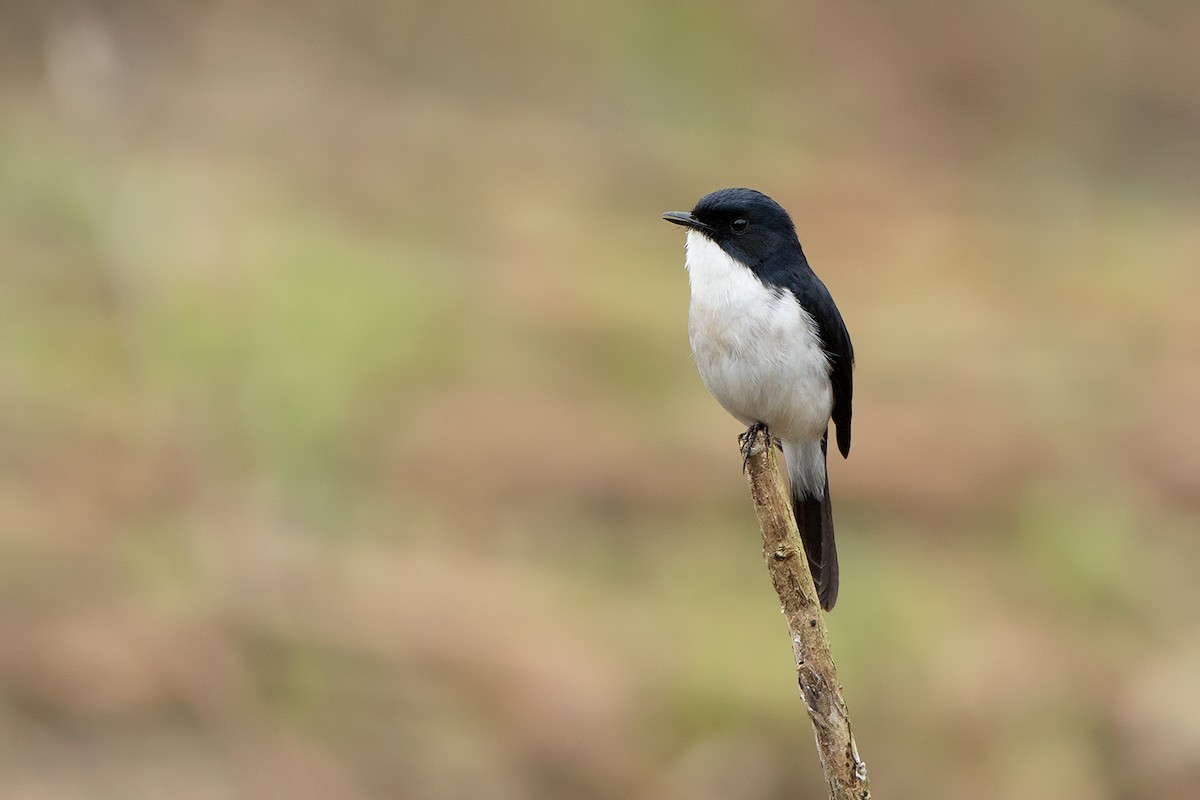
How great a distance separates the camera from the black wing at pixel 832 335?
5.45m

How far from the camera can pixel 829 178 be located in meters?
17.1

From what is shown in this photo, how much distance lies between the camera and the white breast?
5.23 metres

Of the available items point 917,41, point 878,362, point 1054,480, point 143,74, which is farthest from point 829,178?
point 143,74

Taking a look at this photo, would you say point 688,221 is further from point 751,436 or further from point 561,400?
point 561,400

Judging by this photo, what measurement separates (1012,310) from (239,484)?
871 centimetres

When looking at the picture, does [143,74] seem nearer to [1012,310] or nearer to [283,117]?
[283,117]

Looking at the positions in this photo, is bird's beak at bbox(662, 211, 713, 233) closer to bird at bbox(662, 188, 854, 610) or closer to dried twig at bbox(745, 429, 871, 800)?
bird at bbox(662, 188, 854, 610)

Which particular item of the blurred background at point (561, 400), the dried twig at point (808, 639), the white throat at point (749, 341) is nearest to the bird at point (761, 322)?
the white throat at point (749, 341)

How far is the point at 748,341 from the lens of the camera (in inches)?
205

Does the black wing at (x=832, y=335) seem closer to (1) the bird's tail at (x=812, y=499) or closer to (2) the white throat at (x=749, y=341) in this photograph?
(2) the white throat at (x=749, y=341)

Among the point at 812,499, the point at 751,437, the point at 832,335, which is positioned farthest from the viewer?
the point at 812,499

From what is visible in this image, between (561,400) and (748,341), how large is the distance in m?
7.45

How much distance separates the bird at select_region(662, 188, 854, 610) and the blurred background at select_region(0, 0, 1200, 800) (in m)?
4.04

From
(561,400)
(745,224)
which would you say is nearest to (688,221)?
(745,224)
